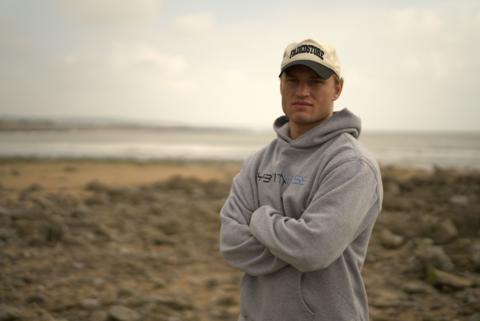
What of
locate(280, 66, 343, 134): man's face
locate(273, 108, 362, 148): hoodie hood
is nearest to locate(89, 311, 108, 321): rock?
locate(273, 108, 362, 148): hoodie hood

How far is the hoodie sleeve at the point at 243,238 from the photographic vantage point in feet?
7.39

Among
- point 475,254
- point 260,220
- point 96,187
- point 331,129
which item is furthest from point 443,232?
point 96,187

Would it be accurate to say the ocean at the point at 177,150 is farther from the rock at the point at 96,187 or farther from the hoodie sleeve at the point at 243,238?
the hoodie sleeve at the point at 243,238

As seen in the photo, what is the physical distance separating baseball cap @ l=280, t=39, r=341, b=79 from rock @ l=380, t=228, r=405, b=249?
5.06 metres

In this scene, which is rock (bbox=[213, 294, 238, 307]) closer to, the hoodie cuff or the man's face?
the hoodie cuff

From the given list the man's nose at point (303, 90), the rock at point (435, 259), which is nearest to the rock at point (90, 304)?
the man's nose at point (303, 90)

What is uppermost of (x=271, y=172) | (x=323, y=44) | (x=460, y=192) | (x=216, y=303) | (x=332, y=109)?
(x=323, y=44)

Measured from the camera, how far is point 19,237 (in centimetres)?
685

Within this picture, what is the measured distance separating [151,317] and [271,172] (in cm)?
265

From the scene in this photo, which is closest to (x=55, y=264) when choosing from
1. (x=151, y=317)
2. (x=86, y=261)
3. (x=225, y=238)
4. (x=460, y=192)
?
(x=86, y=261)

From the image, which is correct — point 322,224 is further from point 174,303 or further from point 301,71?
point 174,303

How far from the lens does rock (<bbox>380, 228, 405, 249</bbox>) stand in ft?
22.0

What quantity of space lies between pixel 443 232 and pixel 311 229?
559 cm

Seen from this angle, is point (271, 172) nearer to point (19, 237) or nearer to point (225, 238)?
point (225, 238)
